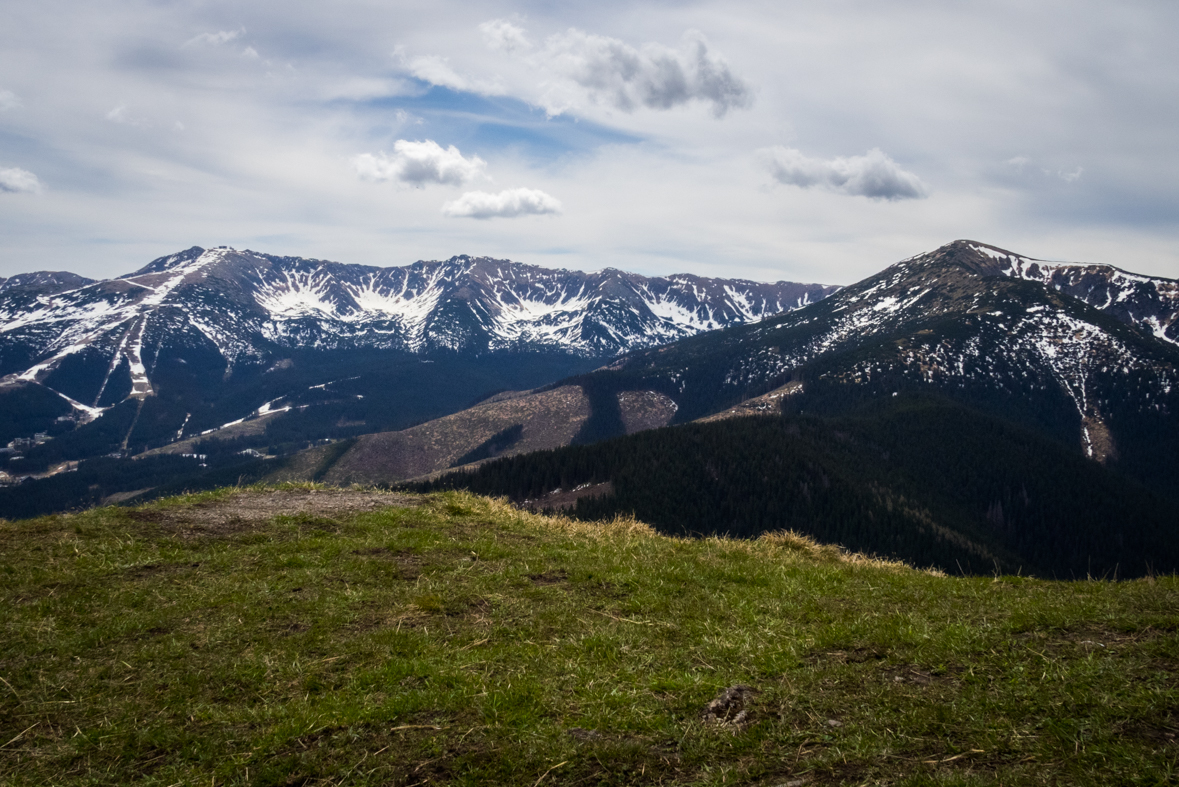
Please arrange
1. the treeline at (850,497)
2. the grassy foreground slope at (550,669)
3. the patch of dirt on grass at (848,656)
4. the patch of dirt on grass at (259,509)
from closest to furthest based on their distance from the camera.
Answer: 1. the grassy foreground slope at (550,669)
2. the patch of dirt on grass at (848,656)
3. the patch of dirt on grass at (259,509)
4. the treeline at (850,497)

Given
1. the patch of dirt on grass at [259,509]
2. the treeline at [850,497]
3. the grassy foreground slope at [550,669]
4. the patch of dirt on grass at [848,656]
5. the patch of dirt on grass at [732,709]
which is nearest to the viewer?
the grassy foreground slope at [550,669]

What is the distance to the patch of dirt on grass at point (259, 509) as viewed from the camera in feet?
55.2

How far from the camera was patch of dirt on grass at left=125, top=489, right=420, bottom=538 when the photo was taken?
1683cm

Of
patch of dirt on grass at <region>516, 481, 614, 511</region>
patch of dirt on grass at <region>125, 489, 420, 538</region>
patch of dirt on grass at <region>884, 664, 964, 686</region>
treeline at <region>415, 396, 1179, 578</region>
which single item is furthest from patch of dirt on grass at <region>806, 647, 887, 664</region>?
patch of dirt on grass at <region>516, 481, 614, 511</region>

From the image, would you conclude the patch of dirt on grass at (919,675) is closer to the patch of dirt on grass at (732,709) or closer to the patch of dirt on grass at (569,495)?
the patch of dirt on grass at (732,709)

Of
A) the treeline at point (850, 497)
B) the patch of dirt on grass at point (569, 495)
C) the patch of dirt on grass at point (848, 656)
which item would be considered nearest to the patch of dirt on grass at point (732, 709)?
the patch of dirt on grass at point (848, 656)

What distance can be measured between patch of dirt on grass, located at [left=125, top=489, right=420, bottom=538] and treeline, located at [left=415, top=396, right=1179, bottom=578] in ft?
423

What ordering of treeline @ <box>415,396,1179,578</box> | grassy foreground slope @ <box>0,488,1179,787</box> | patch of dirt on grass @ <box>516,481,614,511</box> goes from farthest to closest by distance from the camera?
patch of dirt on grass @ <box>516,481,614,511</box>, treeline @ <box>415,396,1179,578</box>, grassy foreground slope @ <box>0,488,1179,787</box>

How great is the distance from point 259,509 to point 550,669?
13.5 metres

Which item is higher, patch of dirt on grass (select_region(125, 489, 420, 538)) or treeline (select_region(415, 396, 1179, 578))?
patch of dirt on grass (select_region(125, 489, 420, 538))

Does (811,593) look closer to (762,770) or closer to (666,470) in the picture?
(762,770)

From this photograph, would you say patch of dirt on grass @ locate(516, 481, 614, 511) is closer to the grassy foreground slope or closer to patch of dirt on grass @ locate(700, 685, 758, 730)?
the grassy foreground slope

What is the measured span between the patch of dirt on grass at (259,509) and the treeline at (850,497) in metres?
129

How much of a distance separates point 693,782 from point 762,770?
802 mm
